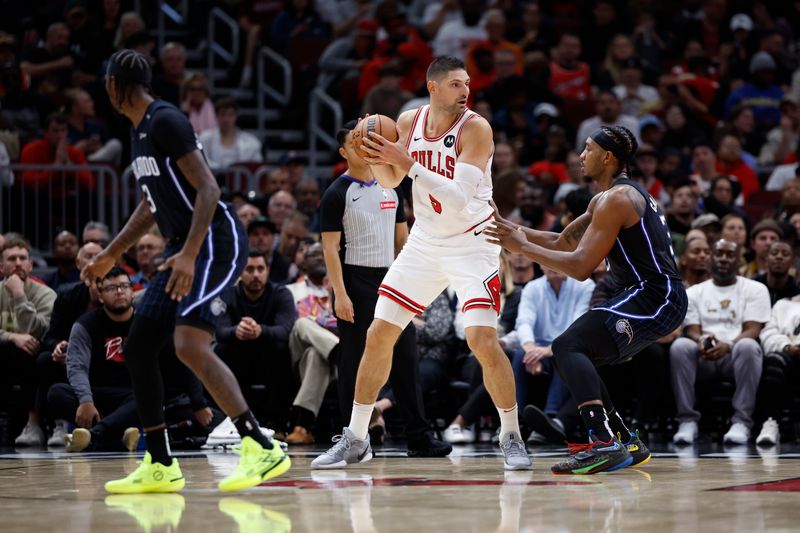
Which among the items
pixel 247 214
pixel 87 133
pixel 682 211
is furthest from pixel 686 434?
pixel 87 133

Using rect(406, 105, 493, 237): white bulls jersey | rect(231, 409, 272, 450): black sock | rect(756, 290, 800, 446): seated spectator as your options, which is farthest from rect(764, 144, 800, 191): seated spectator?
rect(231, 409, 272, 450): black sock

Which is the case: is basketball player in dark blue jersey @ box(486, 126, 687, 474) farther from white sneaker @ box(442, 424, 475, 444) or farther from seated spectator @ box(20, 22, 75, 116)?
seated spectator @ box(20, 22, 75, 116)

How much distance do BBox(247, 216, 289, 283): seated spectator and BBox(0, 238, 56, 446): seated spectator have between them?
5.78 feet

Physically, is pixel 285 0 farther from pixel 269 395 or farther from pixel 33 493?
pixel 33 493


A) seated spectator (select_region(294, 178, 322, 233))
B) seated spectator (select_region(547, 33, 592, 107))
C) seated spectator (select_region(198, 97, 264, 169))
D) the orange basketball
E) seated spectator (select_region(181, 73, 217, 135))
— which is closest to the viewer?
the orange basketball

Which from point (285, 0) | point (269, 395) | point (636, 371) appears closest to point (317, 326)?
point (269, 395)

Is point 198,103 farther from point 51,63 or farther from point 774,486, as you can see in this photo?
point 774,486

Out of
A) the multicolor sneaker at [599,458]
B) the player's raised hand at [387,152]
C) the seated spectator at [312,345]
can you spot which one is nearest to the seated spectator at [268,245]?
the seated spectator at [312,345]

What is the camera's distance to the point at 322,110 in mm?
15383

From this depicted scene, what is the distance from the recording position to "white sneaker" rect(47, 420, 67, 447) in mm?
9383

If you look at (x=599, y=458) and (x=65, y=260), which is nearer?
(x=599, y=458)

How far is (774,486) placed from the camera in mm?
5566

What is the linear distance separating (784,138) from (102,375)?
829 centimetres

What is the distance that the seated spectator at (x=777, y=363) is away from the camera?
908 centimetres
